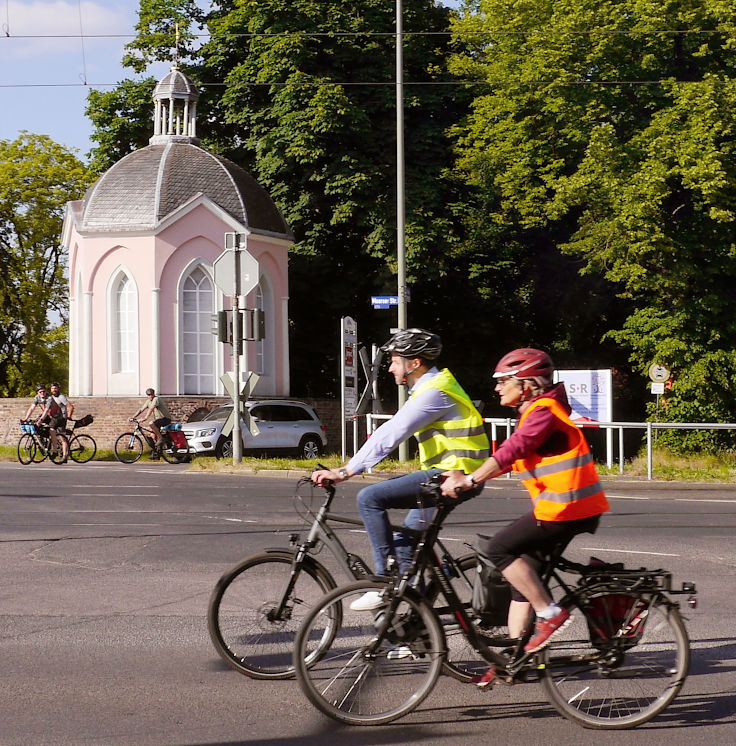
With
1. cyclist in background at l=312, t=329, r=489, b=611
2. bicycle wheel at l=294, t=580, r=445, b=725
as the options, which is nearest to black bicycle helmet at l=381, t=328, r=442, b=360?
cyclist in background at l=312, t=329, r=489, b=611

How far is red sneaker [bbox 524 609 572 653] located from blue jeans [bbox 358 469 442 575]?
766 mm

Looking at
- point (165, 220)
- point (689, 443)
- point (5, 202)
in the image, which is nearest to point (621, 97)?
point (689, 443)

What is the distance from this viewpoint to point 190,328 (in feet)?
118

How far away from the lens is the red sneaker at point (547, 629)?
18.1ft

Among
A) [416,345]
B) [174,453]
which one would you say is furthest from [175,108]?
[416,345]

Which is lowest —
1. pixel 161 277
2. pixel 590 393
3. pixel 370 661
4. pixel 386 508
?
pixel 370 661

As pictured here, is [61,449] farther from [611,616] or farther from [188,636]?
[611,616]

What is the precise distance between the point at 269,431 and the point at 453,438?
84.0 feet

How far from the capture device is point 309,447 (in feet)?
106

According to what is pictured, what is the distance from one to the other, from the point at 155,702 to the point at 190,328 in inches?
1198

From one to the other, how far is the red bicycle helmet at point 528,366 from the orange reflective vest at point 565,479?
15 cm

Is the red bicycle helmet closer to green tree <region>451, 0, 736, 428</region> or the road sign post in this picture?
the road sign post

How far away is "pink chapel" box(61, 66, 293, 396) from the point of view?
35594mm

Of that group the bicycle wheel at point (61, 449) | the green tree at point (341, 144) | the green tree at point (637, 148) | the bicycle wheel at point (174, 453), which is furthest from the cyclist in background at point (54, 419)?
the green tree at point (637, 148)
